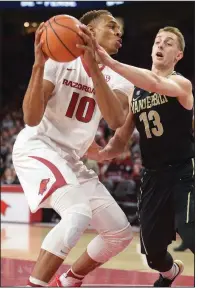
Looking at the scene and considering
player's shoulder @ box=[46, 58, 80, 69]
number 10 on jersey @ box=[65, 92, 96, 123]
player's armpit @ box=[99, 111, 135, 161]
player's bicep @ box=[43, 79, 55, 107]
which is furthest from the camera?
player's armpit @ box=[99, 111, 135, 161]

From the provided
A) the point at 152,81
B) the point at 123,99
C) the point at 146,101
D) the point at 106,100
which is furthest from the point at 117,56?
the point at 106,100

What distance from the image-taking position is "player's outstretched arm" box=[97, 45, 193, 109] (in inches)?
149

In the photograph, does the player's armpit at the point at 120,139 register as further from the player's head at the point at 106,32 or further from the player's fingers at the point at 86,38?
the player's fingers at the point at 86,38

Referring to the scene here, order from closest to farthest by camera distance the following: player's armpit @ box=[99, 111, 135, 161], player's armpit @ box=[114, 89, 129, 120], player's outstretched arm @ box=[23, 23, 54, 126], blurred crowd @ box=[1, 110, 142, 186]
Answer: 1. player's outstretched arm @ box=[23, 23, 54, 126]
2. player's armpit @ box=[114, 89, 129, 120]
3. player's armpit @ box=[99, 111, 135, 161]
4. blurred crowd @ box=[1, 110, 142, 186]

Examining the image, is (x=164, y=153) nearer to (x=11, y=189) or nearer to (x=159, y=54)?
(x=159, y=54)

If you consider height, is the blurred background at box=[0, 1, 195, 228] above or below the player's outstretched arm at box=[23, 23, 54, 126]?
below

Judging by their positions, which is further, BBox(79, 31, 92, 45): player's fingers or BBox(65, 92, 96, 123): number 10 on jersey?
BBox(65, 92, 96, 123): number 10 on jersey

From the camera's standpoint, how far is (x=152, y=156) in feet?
15.3

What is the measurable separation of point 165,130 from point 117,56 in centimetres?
1332

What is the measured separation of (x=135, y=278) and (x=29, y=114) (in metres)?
2.94

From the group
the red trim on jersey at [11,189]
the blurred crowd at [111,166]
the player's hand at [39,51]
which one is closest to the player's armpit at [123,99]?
the player's hand at [39,51]

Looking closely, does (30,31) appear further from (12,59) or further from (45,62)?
(45,62)

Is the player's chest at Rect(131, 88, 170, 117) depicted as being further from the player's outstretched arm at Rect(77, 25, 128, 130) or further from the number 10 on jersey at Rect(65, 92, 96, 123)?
the player's outstretched arm at Rect(77, 25, 128, 130)

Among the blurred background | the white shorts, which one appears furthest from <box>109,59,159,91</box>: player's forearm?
the blurred background
